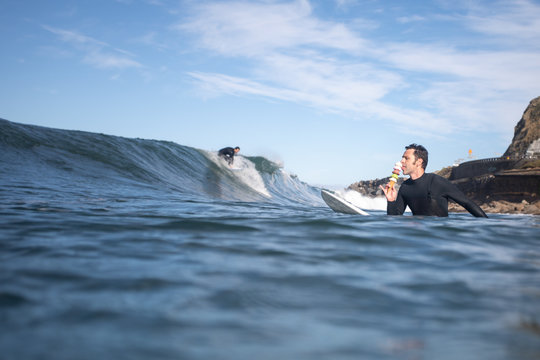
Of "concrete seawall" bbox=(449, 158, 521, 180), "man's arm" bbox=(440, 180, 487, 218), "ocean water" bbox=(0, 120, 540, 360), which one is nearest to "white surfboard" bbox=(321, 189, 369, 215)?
"man's arm" bbox=(440, 180, 487, 218)

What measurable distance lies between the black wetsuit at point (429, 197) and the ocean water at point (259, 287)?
4.23 ft

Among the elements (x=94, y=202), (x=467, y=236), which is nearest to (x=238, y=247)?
(x=467, y=236)

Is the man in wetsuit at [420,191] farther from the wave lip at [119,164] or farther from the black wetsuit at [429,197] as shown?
the wave lip at [119,164]

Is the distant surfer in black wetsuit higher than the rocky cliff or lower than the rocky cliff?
lower

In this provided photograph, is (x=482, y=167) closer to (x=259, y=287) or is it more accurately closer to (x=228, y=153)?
(x=228, y=153)

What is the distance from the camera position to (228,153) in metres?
24.0

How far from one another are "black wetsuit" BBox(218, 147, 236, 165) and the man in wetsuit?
16.8m

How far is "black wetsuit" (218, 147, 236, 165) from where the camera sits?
2391 cm

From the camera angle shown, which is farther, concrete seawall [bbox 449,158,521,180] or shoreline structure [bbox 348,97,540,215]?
concrete seawall [bbox 449,158,521,180]

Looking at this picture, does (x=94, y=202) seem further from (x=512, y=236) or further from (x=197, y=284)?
(x=512, y=236)

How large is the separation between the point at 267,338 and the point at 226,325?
0.24 m

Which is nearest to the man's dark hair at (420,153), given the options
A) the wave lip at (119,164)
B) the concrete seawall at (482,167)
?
the wave lip at (119,164)

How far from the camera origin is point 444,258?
386 centimetres

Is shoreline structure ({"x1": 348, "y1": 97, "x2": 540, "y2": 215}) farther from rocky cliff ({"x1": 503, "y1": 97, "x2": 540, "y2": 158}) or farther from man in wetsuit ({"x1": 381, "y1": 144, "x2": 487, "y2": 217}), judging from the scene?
man in wetsuit ({"x1": 381, "y1": 144, "x2": 487, "y2": 217})
